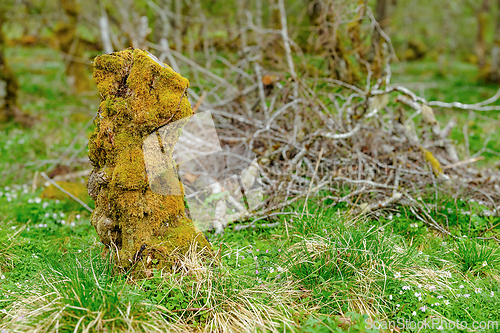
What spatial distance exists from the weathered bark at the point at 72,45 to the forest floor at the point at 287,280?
748 centimetres

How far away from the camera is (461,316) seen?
2.34 meters

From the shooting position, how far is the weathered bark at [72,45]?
989 cm

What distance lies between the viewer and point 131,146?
8.12 feet

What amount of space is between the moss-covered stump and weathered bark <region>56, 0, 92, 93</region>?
8.70 metres

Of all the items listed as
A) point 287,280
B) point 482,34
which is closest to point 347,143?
point 287,280

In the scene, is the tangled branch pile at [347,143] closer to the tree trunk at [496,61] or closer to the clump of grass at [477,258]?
the clump of grass at [477,258]

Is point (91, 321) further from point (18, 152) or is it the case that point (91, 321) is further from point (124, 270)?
point (18, 152)

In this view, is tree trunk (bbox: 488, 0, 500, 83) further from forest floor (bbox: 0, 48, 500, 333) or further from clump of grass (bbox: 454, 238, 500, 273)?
clump of grass (bbox: 454, 238, 500, 273)

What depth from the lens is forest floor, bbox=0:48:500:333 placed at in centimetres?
212

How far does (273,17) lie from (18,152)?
6.14m

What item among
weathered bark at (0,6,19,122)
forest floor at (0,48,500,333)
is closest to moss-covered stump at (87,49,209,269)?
forest floor at (0,48,500,333)

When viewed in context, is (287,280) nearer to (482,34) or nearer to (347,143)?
(347,143)

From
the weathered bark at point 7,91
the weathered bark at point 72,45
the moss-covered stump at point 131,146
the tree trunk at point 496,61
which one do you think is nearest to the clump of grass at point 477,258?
the moss-covered stump at point 131,146

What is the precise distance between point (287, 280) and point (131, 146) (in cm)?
157
